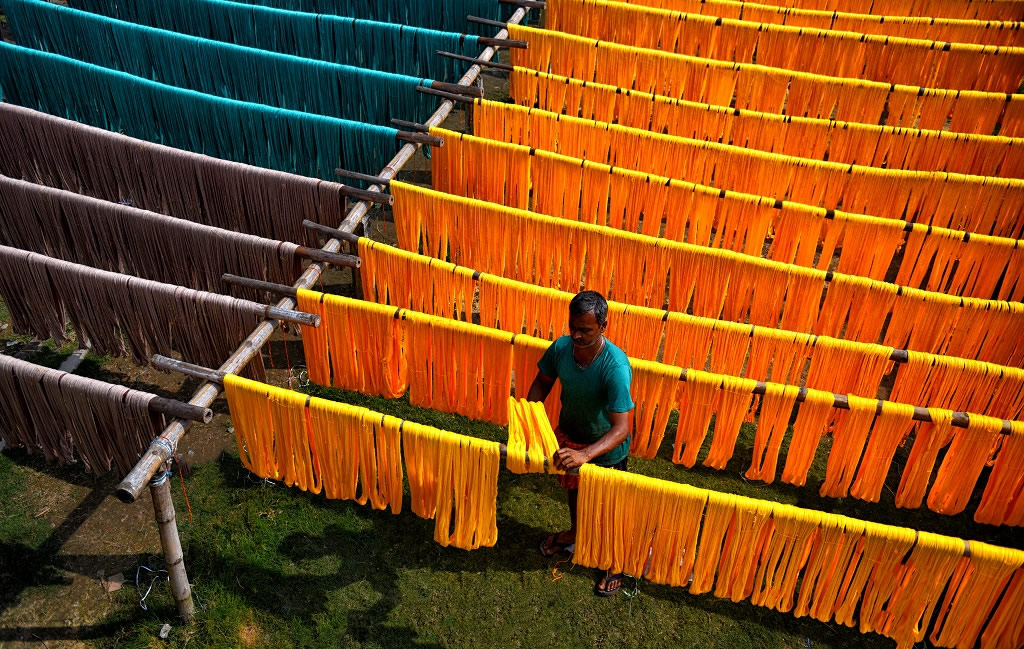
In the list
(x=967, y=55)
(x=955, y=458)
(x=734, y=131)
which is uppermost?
(x=967, y=55)

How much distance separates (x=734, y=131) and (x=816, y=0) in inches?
197

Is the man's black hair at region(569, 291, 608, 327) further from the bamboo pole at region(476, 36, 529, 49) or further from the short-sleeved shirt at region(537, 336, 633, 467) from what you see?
the bamboo pole at region(476, 36, 529, 49)

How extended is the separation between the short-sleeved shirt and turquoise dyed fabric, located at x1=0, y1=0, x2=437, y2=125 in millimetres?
5757

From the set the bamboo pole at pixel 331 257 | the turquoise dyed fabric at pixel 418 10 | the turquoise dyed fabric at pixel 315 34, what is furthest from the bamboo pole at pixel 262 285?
the turquoise dyed fabric at pixel 418 10

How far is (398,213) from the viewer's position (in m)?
8.32

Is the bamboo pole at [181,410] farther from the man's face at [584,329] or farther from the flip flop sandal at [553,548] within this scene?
the flip flop sandal at [553,548]

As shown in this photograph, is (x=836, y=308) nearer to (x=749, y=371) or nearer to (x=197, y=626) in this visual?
(x=749, y=371)

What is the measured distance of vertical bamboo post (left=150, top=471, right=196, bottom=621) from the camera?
526 cm

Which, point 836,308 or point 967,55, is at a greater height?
point 967,55

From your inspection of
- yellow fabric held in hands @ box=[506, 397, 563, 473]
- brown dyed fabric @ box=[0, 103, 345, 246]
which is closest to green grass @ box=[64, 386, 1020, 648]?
yellow fabric held in hands @ box=[506, 397, 563, 473]

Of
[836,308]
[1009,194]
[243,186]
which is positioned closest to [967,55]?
[1009,194]

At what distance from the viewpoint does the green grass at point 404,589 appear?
6004mm

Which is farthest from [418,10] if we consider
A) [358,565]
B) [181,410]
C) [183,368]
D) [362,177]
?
[358,565]

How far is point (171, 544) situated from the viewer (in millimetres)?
5559
